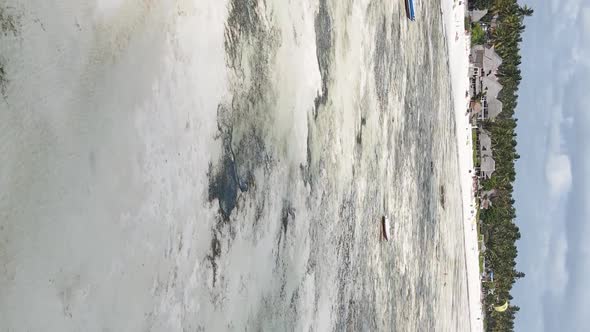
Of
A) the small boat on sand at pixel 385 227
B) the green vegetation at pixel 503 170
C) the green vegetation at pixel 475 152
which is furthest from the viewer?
the green vegetation at pixel 503 170

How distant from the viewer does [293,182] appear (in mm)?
4137

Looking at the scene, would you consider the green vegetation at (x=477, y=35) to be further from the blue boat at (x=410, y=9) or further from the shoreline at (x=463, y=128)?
the blue boat at (x=410, y=9)

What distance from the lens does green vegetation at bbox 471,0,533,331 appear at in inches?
755

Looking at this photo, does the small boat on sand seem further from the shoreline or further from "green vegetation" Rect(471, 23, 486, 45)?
"green vegetation" Rect(471, 23, 486, 45)

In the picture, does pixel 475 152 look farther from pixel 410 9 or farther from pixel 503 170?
pixel 410 9

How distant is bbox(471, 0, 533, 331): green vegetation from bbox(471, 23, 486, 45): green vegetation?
2.26 feet

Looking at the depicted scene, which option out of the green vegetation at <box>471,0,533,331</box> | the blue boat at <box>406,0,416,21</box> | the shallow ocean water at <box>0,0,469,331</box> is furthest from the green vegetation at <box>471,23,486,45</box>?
the shallow ocean water at <box>0,0,469,331</box>

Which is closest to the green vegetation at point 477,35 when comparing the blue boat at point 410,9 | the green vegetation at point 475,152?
the green vegetation at point 475,152

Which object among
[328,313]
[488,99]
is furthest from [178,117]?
[488,99]

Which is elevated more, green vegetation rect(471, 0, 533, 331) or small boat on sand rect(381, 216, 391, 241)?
green vegetation rect(471, 0, 533, 331)

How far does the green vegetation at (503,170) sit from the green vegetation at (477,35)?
0.69m

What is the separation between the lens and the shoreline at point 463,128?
41.0 ft

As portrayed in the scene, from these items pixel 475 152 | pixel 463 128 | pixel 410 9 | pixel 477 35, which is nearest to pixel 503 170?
pixel 475 152

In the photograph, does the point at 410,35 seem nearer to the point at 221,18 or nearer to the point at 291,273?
the point at 291,273
